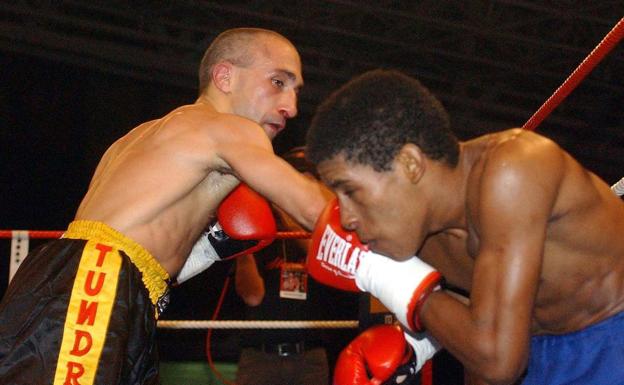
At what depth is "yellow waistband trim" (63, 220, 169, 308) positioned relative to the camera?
164cm

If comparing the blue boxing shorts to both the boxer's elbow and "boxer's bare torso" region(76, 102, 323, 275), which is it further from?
"boxer's bare torso" region(76, 102, 323, 275)

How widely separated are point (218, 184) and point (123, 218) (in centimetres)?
28

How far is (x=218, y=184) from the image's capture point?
186cm

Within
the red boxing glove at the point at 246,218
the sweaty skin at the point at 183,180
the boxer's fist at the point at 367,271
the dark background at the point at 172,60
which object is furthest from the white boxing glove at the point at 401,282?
the dark background at the point at 172,60

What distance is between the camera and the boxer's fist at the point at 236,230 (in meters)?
1.85

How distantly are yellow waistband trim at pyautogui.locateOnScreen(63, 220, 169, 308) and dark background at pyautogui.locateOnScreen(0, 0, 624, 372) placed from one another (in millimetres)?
3684

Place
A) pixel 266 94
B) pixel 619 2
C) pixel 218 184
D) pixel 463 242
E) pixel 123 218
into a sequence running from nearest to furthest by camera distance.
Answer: pixel 463 242 → pixel 123 218 → pixel 218 184 → pixel 266 94 → pixel 619 2

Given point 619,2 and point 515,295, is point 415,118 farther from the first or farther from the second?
point 619,2

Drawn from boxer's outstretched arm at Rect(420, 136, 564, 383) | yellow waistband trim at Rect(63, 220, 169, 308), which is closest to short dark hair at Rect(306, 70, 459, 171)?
boxer's outstretched arm at Rect(420, 136, 564, 383)

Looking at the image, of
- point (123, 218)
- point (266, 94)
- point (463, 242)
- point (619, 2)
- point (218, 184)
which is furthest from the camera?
point (619, 2)

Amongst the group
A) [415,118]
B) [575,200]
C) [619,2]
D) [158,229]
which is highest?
[619,2]

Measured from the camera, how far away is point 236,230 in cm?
185

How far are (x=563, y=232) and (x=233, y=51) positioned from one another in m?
1.18

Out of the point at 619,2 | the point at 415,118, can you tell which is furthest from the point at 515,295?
the point at 619,2
